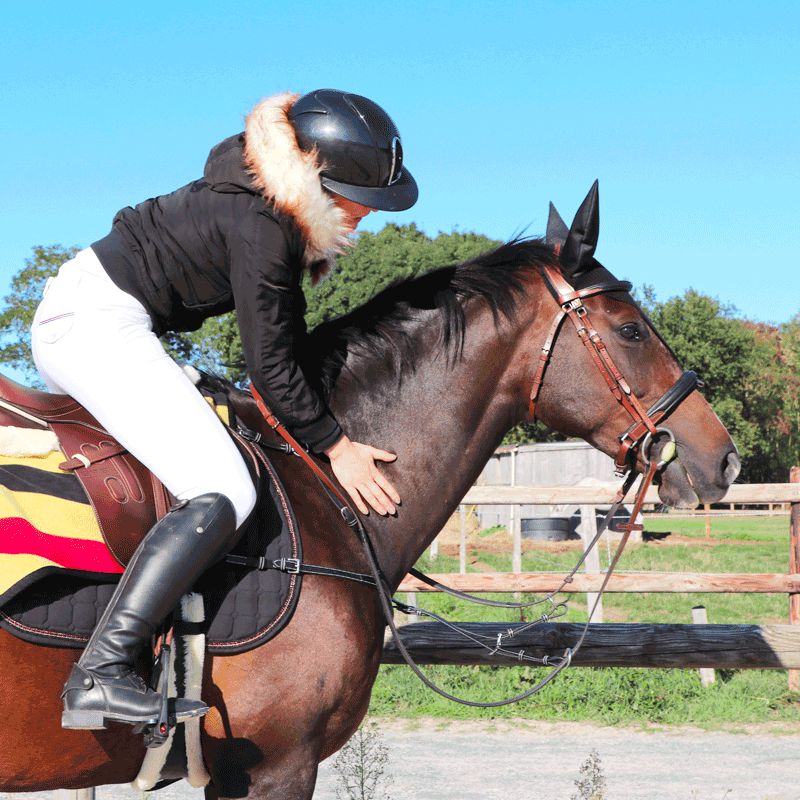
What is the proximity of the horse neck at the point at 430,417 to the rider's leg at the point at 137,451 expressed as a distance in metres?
0.62

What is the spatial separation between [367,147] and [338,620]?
146cm

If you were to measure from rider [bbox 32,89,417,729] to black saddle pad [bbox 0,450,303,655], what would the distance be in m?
0.10

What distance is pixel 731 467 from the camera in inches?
120

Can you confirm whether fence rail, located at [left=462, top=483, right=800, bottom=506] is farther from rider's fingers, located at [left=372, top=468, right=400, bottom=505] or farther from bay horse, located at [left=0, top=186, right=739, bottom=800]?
rider's fingers, located at [left=372, top=468, right=400, bottom=505]

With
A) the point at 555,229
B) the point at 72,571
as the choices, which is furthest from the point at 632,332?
the point at 72,571

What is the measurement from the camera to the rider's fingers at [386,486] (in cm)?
292

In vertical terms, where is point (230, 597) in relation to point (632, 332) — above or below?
below

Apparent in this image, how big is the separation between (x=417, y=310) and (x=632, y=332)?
0.77 meters

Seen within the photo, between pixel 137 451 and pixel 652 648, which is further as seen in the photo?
pixel 652 648

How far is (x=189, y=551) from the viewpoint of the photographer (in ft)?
7.76

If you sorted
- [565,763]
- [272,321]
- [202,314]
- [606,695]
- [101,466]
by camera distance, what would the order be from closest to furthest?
[101,466]
[272,321]
[202,314]
[565,763]
[606,695]

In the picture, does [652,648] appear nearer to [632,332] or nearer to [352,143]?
[632,332]

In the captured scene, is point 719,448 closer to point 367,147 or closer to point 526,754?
point 367,147

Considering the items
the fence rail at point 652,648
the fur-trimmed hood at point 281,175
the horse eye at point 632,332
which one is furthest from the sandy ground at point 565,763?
the fur-trimmed hood at point 281,175
